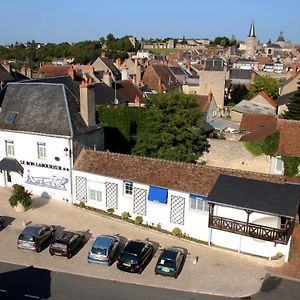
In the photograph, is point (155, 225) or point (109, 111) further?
point (109, 111)

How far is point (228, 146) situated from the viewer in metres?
34.4

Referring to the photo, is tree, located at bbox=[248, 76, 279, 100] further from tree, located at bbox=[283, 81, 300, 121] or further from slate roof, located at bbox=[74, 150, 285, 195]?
slate roof, located at bbox=[74, 150, 285, 195]

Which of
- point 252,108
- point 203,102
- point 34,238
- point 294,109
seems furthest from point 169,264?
point 252,108

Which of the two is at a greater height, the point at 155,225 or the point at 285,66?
the point at 285,66

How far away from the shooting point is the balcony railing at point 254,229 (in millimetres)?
21016

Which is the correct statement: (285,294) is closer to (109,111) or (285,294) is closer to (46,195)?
(46,195)

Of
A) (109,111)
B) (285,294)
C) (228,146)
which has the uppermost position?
(109,111)

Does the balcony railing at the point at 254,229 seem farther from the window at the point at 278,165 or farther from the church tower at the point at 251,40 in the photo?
the church tower at the point at 251,40

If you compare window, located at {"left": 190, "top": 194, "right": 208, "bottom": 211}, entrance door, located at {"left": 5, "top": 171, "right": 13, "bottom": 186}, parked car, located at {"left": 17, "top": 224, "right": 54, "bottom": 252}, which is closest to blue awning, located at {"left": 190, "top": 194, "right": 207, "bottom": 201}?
window, located at {"left": 190, "top": 194, "right": 208, "bottom": 211}

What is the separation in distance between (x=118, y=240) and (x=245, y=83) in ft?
213

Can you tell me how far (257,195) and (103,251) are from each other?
29.4 feet

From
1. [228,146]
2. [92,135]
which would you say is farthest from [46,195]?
[228,146]

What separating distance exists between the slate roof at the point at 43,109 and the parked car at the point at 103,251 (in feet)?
30.4

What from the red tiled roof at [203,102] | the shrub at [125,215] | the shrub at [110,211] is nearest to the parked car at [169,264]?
the shrub at [125,215]
